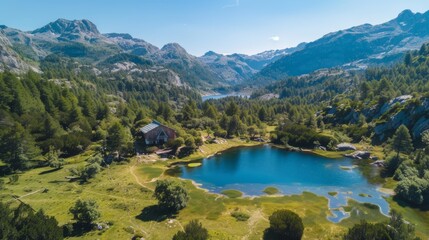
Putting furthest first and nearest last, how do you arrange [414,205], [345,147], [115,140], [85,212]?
[345,147], [115,140], [414,205], [85,212]

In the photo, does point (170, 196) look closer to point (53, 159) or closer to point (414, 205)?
point (53, 159)

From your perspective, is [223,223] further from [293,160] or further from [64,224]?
[293,160]

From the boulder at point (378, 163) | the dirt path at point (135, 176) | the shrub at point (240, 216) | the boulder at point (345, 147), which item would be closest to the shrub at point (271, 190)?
the shrub at point (240, 216)

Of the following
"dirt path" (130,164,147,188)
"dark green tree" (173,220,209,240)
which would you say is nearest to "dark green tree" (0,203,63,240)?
"dark green tree" (173,220,209,240)

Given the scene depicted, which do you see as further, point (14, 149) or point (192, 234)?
point (14, 149)

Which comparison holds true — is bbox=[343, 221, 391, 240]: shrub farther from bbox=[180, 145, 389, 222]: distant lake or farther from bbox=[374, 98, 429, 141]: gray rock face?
bbox=[374, 98, 429, 141]: gray rock face

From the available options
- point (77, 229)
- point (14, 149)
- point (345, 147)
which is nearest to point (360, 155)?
point (345, 147)

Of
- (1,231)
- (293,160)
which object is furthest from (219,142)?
(1,231)

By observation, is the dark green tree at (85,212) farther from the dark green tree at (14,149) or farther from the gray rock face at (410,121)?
the gray rock face at (410,121)
